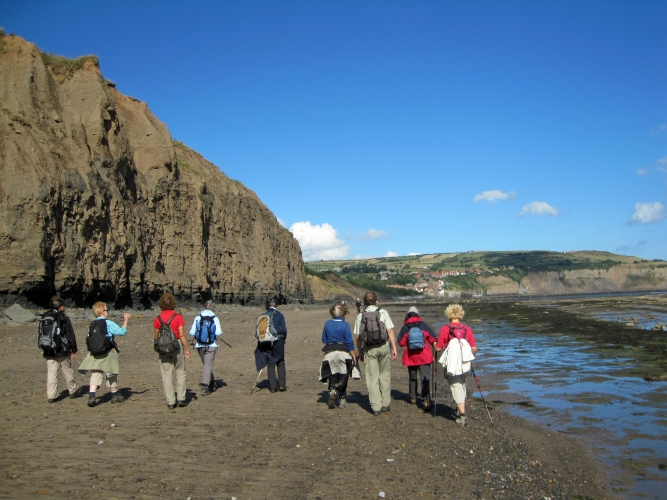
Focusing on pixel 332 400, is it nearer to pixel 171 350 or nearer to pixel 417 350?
pixel 417 350

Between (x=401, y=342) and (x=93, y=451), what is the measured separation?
5.23 meters

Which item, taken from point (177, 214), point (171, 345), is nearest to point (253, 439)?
point (171, 345)

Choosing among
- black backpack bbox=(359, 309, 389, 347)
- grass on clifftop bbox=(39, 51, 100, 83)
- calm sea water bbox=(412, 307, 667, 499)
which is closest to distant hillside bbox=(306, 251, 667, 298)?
grass on clifftop bbox=(39, 51, 100, 83)

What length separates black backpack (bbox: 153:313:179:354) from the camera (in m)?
8.70

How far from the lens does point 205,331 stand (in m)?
10.3

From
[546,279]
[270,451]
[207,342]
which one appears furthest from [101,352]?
[546,279]

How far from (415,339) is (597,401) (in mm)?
4447

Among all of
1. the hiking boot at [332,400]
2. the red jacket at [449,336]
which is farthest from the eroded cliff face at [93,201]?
the red jacket at [449,336]

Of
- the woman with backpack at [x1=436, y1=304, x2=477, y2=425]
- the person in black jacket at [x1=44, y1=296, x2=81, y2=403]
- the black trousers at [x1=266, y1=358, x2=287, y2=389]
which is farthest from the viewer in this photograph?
the black trousers at [x1=266, y1=358, x2=287, y2=389]

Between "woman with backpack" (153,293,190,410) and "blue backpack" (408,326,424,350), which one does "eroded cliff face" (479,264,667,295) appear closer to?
"blue backpack" (408,326,424,350)

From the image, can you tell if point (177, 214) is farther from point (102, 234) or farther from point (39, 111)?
point (39, 111)

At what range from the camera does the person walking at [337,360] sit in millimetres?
9062

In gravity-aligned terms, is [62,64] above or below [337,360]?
above

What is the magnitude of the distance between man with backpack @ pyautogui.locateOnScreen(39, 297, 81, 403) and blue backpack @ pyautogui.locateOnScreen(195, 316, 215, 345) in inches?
86.2
